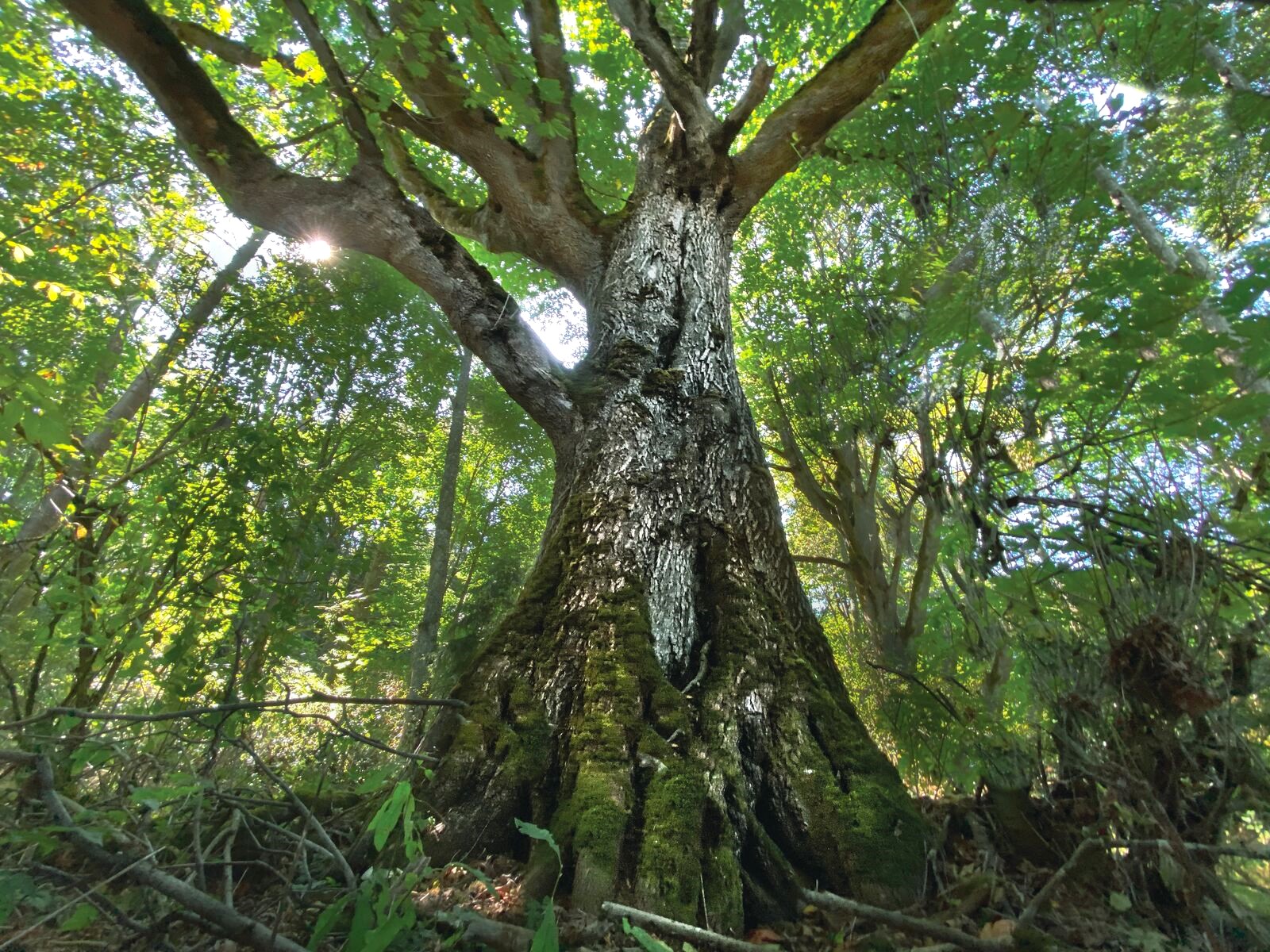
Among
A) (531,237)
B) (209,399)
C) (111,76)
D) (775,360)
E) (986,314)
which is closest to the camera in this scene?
(986,314)

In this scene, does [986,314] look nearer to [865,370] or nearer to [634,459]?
[634,459]

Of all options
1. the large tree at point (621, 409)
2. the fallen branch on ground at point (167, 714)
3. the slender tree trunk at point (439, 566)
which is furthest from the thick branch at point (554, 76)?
the fallen branch on ground at point (167, 714)

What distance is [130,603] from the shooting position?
8.19ft

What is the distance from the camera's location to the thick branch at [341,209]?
2641 millimetres

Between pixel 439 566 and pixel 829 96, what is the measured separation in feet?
17.4

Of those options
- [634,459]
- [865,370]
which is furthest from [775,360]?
[634,459]

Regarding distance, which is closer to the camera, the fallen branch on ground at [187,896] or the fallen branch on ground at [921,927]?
the fallen branch on ground at [187,896]

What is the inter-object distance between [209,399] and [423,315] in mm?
2831

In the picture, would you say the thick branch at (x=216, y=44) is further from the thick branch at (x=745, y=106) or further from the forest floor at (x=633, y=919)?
the forest floor at (x=633, y=919)

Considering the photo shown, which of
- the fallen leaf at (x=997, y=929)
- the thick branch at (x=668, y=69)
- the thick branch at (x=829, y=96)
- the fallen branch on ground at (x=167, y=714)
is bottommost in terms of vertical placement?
the fallen leaf at (x=997, y=929)

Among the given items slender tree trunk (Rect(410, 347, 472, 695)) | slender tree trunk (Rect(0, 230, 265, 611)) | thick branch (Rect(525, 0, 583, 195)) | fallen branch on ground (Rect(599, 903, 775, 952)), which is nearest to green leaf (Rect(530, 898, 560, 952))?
fallen branch on ground (Rect(599, 903, 775, 952))

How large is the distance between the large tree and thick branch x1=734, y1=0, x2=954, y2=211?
1 cm

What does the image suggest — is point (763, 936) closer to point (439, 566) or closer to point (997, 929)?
point (997, 929)

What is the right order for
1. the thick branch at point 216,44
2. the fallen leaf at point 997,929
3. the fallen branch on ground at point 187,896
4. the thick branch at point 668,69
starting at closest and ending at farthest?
the fallen branch on ground at point 187,896 < the fallen leaf at point 997,929 < the thick branch at point 668,69 < the thick branch at point 216,44
